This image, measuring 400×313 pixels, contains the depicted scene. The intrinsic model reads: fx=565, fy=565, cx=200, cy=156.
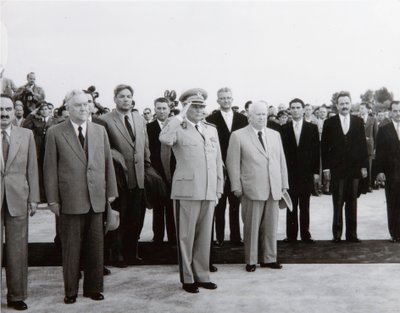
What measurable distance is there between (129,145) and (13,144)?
4.87ft

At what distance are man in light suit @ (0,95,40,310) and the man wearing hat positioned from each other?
46.4 inches

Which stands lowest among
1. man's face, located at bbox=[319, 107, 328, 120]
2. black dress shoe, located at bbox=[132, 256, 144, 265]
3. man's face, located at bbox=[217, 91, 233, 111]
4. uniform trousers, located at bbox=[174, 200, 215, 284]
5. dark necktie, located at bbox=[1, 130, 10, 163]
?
black dress shoe, located at bbox=[132, 256, 144, 265]

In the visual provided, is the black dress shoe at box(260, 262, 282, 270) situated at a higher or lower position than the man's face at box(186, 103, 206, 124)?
lower

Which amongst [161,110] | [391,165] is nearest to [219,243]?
[161,110]

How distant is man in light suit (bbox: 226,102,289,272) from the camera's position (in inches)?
218

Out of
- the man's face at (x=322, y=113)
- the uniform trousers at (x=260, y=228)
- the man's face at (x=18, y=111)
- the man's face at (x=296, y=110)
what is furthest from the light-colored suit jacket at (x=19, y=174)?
the man's face at (x=322, y=113)

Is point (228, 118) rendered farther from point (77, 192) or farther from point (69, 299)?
point (69, 299)

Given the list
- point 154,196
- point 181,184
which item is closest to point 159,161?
point 154,196

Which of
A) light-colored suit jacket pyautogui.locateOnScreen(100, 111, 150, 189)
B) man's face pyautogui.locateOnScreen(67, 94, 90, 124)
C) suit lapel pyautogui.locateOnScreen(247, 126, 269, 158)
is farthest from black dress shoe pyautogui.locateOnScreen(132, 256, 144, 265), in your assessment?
man's face pyautogui.locateOnScreen(67, 94, 90, 124)

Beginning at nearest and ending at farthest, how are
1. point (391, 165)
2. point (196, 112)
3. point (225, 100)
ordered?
1. point (196, 112)
2. point (225, 100)
3. point (391, 165)

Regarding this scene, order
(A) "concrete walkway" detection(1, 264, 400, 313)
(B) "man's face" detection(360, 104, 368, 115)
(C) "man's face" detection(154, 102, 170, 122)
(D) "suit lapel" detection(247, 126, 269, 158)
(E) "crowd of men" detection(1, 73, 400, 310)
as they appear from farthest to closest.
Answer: (B) "man's face" detection(360, 104, 368, 115) → (C) "man's face" detection(154, 102, 170, 122) → (D) "suit lapel" detection(247, 126, 269, 158) → (E) "crowd of men" detection(1, 73, 400, 310) → (A) "concrete walkway" detection(1, 264, 400, 313)

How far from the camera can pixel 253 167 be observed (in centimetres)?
557

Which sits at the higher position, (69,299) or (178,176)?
(178,176)

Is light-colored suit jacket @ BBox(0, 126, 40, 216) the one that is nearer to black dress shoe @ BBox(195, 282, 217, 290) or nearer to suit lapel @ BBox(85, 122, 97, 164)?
suit lapel @ BBox(85, 122, 97, 164)
